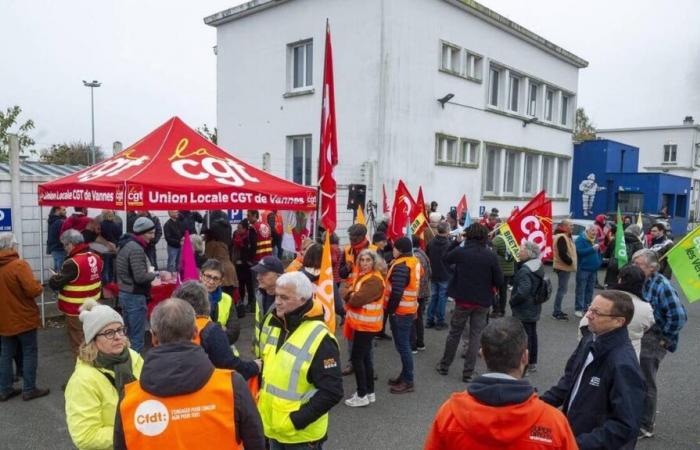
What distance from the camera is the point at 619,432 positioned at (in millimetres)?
2525

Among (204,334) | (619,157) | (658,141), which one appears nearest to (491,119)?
(619,157)

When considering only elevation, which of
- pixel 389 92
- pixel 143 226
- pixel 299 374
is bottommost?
pixel 299 374

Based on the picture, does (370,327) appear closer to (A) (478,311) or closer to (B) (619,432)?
(A) (478,311)

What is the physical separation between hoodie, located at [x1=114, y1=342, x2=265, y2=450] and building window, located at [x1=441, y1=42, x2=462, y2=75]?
53.4ft

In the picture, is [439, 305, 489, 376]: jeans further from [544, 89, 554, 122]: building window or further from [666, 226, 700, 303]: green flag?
[544, 89, 554, 122]: building window

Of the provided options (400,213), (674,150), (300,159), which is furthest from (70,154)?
(674,150)

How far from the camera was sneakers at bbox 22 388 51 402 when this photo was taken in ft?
17.1

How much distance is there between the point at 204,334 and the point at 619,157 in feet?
98.0

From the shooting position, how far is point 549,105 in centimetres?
2383

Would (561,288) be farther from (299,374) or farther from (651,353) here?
(299,374)

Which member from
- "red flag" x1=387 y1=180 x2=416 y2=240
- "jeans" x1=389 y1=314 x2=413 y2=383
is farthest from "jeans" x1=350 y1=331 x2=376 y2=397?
"red flag" x1=387 y1=180 x2=416 y2=240

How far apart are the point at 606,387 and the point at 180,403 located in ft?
7.08

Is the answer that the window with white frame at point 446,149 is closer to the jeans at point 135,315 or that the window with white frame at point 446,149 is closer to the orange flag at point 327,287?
the jeans at point 135,315

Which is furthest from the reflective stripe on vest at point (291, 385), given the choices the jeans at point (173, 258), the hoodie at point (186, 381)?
the jeans at point (173, 258)
